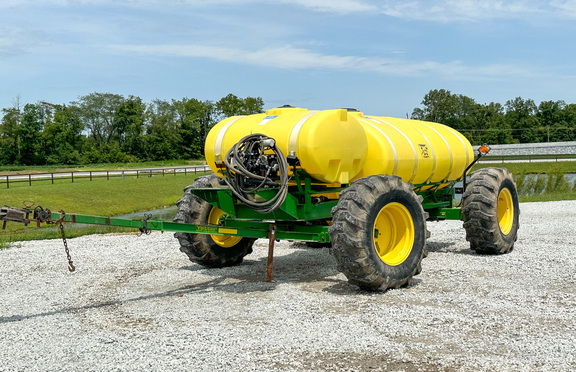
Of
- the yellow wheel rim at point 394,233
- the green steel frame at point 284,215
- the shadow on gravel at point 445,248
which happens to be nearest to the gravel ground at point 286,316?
the shadow on gravel at point 445,248

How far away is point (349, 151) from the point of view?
8.76m

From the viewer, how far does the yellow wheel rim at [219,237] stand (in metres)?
10.3

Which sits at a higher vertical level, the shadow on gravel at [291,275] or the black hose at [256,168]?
the black hose at [256,168]

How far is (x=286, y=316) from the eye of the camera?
287 inches

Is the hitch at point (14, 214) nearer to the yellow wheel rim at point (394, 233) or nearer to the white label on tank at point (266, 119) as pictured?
the white label on tank at point (266, 119)

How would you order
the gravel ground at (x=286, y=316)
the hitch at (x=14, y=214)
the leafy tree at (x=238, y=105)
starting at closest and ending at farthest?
the gravel ground at (x=286, y=316), the hitch at (x=14, y=214), the leafy tree at (x=238, y=105)

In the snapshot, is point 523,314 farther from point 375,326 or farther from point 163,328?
point 163,328

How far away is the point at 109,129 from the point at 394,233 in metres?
100

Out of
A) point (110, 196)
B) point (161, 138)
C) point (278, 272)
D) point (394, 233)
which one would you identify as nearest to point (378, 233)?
point (394, 233)

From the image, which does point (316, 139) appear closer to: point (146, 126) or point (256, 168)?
point (256, 168)

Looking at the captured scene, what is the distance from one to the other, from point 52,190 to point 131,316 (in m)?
27.5

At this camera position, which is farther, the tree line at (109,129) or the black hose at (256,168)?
the tree line at (109,129)

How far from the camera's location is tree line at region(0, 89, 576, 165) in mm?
85950

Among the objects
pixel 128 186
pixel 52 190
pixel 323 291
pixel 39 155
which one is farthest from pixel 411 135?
pixel 39 155
